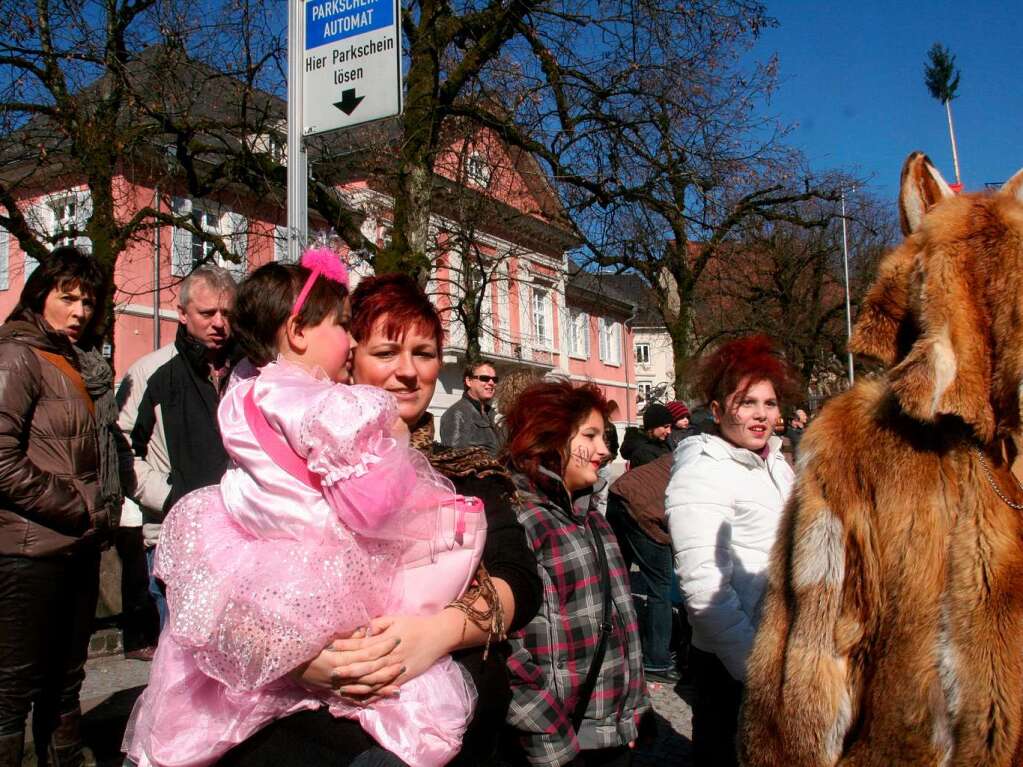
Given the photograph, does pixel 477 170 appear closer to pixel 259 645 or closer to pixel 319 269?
pixel 319 269

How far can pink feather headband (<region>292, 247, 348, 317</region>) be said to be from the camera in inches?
75.1

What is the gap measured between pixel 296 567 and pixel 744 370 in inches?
83.8

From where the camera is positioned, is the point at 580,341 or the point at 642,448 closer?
the point at 642,448

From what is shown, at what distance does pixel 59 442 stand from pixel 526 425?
6.15ft

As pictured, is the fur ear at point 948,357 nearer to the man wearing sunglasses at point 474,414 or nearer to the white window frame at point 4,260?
the man wearing sunglasses at point 474,414

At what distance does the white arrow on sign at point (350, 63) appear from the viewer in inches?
153

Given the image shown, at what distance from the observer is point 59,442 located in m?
3.27

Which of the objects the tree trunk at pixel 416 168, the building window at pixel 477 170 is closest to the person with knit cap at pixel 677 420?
the tree trunk at pixel 416 168

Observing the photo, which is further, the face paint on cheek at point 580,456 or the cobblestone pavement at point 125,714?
the cobblestone pavement at point 125,714

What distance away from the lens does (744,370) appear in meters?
3.19

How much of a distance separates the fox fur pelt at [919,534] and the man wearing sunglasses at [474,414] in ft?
15.5

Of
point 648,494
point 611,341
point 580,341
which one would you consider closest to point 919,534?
point 648,494

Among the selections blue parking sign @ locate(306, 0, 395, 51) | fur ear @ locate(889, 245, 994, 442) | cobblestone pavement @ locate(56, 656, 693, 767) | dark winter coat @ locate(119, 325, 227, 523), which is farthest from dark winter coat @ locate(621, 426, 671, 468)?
fur ear @ locate(889, 245, 994, 442)

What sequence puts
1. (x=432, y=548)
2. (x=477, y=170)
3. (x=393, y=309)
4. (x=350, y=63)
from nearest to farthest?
(x=432, y=548)
(x=393, y=309)
(x=350, y=63)
(x=477, y=170)
